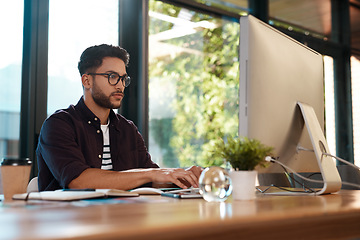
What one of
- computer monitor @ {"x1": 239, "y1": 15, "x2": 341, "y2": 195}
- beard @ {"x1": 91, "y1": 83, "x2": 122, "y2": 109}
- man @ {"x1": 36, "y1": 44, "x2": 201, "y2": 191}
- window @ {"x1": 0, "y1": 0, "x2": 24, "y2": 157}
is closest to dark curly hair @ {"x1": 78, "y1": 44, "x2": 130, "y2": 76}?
man @ {"x1": 36, "y1": 44, "x2": 201, "y2": 191}

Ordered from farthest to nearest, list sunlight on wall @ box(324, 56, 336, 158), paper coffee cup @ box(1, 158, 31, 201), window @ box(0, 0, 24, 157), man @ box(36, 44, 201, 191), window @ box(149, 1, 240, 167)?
sunlight on wall @ box(324, 56, 336, 158)
window @ box(149, 1, 240, 167)
window @ box(0, 0, 24, 157)
man @ box(36, 44, 201, 191)
paper coffee cup @ box(1, 158, 31, 201)

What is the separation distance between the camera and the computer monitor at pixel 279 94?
4.19ft

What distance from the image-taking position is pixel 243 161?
1.14 metres

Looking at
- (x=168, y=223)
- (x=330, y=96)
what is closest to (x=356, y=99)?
(x=330, y=96)

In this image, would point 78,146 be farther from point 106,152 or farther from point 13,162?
point 13,162

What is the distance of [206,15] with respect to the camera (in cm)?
407

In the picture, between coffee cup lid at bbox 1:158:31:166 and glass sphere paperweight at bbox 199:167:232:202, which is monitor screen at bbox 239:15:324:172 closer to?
glass sphere paperweight at bbox 199:167:232:202

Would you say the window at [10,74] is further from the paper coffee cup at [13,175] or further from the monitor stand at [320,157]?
the monitor stand at [320,157]

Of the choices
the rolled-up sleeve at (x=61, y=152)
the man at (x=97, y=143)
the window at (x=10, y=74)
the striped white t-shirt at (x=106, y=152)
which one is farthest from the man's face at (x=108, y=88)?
the window at (x=10, y=74)

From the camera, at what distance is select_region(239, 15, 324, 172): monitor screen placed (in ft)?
4.18

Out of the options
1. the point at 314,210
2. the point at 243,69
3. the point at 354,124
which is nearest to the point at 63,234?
the point at 314,210

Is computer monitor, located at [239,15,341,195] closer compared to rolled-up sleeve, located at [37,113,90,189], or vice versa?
computer monitor, located at [239,15,341,195]

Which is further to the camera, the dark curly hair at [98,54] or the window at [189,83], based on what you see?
the window at [189,83]

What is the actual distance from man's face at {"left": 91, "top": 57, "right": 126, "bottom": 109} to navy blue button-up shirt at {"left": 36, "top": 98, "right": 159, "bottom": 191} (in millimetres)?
83
